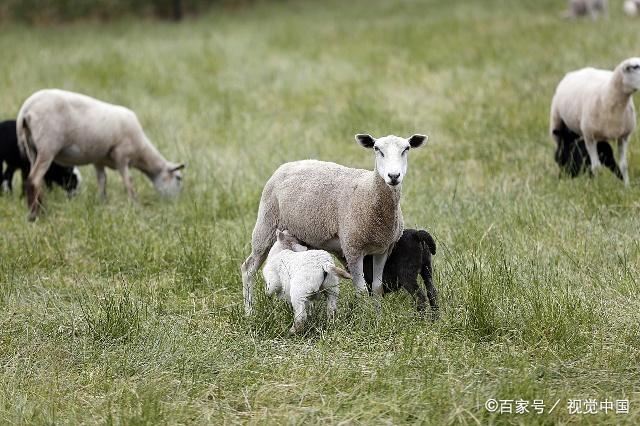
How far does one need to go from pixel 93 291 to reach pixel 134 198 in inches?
111

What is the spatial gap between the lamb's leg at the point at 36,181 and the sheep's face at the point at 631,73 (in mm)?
5538

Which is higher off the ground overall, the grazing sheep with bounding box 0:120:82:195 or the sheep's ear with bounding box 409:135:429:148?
the sheep's ear with bounding box 409:135:429:148

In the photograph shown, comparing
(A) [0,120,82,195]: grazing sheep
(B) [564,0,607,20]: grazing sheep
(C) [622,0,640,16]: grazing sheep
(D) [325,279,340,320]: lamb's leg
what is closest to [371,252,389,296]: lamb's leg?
(D) [325,279,340,320]: lamb's leg

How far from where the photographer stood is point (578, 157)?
870 cm

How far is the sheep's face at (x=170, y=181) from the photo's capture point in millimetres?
9281

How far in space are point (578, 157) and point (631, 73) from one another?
102cm

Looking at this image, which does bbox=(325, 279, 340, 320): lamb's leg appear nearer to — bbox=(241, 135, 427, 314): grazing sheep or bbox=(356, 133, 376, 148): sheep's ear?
bbox=(241, 135, 427, 314): grazing sheep

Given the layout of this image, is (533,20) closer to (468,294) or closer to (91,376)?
(468,294)

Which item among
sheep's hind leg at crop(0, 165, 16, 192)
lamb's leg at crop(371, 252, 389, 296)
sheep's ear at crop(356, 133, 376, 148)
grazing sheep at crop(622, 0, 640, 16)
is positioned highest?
grazing sheep at crop(622, 0, 640, 16)

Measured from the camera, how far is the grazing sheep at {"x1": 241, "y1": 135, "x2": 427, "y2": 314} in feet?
17.5

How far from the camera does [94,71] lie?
14.9m

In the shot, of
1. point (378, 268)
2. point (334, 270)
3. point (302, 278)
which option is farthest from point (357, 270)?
point (302, 278)

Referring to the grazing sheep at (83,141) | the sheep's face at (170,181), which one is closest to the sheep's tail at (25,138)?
the grazing sheep at (83,141)

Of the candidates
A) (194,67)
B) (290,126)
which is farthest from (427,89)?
(194,67)
